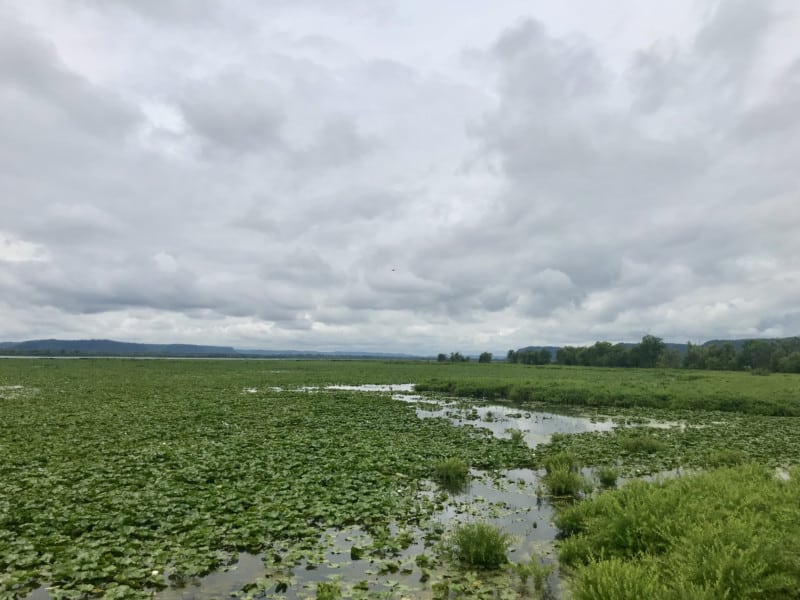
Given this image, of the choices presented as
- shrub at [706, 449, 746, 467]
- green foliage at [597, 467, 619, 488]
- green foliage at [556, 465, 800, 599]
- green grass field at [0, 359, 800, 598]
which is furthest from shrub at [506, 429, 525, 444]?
green foliage at [556, 465, 800, 599]

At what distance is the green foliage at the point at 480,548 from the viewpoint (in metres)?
7.96

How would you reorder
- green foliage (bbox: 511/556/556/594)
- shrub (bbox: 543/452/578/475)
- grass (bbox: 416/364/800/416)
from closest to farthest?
green foliage (bbox: 511/556/556/594)
shrub (bbox: 543/452/578/475)
grass (bbox: 416/364/800/416)

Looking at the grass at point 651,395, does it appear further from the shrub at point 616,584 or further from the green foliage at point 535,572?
the shrub at point 616,584

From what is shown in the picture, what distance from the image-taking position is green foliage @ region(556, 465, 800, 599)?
5.66m

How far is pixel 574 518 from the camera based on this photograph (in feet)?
30.8

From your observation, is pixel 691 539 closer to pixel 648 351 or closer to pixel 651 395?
pixel 651 395

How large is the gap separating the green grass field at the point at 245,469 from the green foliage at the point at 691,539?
82 mm

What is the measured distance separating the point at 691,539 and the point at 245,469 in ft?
37.2

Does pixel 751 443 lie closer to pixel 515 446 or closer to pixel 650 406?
pixel 515 446

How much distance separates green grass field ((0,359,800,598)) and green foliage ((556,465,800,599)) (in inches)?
3.2

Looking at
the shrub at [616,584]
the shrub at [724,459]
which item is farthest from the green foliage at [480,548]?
the shrub at [724,459]

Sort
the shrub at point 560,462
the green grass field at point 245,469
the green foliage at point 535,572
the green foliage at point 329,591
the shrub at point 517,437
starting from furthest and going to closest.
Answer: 1. the shrub at point 517,437
2. the shrub at point 560,462
3. the green grass field at point 245,469
4. the green foliage at point 535,572
5. the green foliage at point 329,591

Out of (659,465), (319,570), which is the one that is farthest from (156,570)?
(659,465)

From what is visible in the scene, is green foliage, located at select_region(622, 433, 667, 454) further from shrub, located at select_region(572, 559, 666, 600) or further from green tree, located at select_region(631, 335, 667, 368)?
green tree, located at select_region(631, 335, 667, 368)
